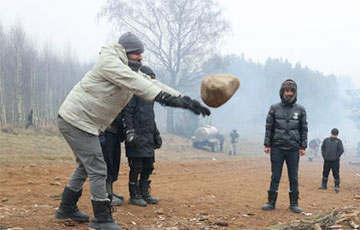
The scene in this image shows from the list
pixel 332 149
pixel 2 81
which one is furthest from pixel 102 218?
pixel 2 81

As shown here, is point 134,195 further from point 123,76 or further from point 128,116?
point 123,76

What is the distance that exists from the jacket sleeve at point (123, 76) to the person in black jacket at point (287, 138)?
2.94 m

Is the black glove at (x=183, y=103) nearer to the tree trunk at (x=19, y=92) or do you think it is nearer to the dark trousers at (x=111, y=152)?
the dark trousers at (x=111, y=152)

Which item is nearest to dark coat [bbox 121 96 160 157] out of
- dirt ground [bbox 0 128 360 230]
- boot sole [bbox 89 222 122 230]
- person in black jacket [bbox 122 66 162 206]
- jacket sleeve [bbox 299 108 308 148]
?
person in black jacket [bbox 122 66 162 206]

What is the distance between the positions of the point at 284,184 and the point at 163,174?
2.76 meters

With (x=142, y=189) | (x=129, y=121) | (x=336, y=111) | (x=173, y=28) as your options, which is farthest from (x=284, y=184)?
(x=336, y=111)

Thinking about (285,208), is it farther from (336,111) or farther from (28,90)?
(336,111)

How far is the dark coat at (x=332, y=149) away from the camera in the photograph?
9750mm

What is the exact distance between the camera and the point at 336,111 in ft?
254

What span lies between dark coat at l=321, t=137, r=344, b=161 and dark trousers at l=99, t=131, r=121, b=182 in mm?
6409

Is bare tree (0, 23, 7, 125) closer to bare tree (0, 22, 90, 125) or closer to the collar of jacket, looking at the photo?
bare tree (0, 22, 90, 125)

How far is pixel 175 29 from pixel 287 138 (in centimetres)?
2370

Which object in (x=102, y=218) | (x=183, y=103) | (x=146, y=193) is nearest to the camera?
(x=183, y=103)

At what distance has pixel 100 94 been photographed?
3.69 metres
